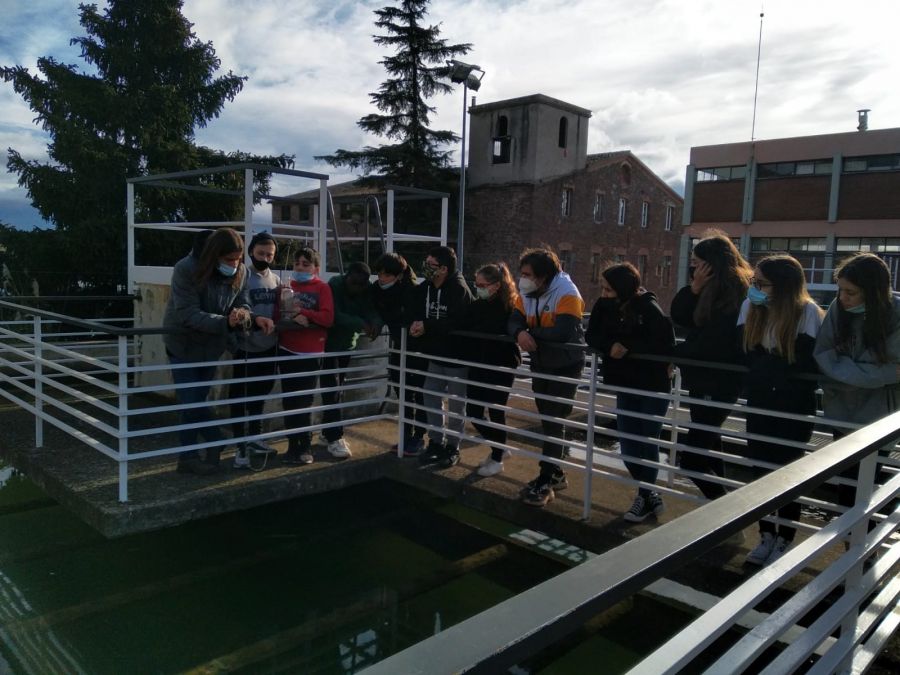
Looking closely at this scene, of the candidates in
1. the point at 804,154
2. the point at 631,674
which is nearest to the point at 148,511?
the point at 631,674

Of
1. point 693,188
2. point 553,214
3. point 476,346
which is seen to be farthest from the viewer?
point 553,214

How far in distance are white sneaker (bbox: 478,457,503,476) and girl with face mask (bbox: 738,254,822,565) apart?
2007 millimetres

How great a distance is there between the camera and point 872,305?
11.1 feet

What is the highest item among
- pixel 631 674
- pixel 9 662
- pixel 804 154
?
pixel 804 154

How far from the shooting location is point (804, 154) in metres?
27.1

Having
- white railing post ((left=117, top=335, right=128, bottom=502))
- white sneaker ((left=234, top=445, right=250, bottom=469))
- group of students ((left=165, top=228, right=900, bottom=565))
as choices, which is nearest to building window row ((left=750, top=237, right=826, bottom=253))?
group of students ((left=165, top=228, right=900, bottom=565))

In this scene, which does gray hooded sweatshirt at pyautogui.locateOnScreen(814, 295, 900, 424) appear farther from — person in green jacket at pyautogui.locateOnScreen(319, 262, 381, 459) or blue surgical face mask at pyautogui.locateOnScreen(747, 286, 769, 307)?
person in green jacket at pyautogui.locateOnScreen(319, 262, 381, 459)

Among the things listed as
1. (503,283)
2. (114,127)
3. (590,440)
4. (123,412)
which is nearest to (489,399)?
(503,283)

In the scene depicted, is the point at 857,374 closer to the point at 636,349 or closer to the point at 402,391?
the point at 636,349

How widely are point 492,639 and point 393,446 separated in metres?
5.07

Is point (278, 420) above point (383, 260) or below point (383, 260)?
below

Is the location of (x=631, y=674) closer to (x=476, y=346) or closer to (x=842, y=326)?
(x=842, y=326)

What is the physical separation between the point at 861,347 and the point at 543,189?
29384mm

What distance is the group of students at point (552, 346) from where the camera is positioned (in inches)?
138
